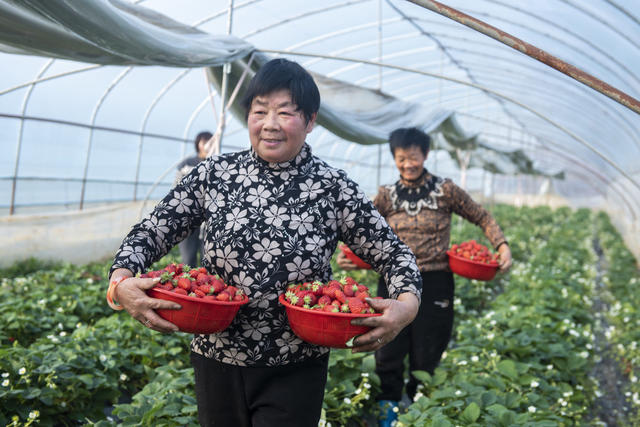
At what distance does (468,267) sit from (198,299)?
217 centimetres

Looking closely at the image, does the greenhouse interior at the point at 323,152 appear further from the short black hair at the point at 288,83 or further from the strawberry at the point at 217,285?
the strawberry at the point at 217,285

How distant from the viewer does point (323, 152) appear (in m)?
16.4

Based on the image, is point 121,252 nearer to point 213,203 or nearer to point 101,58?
point 213,203

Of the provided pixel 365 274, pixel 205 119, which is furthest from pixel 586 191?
pixel 365 274

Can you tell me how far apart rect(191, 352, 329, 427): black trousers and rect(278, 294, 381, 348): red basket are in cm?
20

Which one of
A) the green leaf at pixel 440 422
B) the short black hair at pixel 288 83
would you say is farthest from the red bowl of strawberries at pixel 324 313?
the green leaf at pixel 440 422

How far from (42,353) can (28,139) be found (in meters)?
7.98

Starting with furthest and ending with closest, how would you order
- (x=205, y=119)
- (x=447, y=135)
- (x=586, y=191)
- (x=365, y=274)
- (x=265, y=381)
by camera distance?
(x=586, y=191) < (x=205, y=119) < (x=447, y=135) < (x=365, y=274) < (x=265, y=381)

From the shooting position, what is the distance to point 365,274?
7203mm

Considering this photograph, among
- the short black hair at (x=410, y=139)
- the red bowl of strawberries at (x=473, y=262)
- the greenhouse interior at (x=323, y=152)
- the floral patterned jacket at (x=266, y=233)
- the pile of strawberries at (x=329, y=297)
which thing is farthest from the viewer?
the red bowl of strawberries at (x=473, y=262)

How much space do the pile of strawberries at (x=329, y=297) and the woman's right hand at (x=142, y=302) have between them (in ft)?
1.04

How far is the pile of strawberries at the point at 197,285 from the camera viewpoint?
4.83ft

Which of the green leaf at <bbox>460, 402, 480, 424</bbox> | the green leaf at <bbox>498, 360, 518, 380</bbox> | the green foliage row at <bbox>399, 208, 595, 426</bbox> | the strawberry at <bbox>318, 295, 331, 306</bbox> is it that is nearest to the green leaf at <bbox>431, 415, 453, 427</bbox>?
the green foliage row at <bbox>399, 208, 595, 426</bbox>

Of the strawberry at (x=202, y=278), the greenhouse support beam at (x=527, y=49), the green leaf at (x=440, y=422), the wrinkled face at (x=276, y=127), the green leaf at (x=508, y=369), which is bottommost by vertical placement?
the green leaf at (x=508, y=369)
